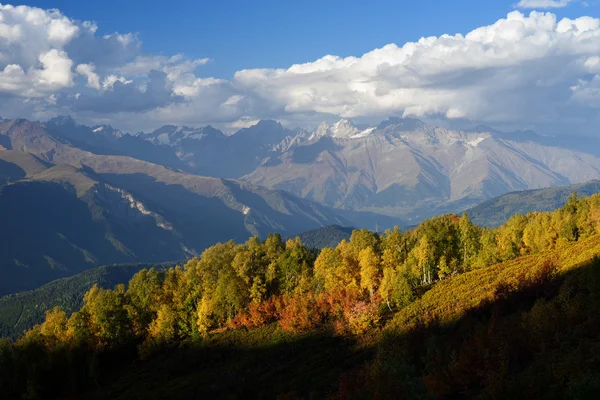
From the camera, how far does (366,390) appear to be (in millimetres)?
33812

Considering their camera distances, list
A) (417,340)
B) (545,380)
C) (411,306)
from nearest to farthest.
Result: (545,380)
(417,340)
(411,306)

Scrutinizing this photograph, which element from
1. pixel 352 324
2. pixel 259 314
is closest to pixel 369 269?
pixel 352 324

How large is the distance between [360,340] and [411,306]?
1229 centimetres

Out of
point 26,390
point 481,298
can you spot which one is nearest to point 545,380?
point 481,298

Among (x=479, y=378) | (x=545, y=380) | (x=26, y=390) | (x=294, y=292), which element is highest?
(x=545, y=380)

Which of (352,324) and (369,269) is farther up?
(369,269)

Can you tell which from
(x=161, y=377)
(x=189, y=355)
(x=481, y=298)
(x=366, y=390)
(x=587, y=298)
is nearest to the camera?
(x=366, y=390)

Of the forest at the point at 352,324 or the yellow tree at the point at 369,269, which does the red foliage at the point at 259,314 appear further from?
the yellow tree at the point at 369,269

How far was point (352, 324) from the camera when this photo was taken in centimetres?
7444

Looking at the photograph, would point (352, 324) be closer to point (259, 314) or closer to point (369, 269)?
point (369, 269)

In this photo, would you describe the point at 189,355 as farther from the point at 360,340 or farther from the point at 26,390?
the point at 360,340

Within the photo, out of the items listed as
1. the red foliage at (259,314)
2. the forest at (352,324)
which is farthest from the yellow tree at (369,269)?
the red foliage at (259,314)

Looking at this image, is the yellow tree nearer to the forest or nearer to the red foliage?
→ the forest

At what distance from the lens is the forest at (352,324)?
35.3 m
